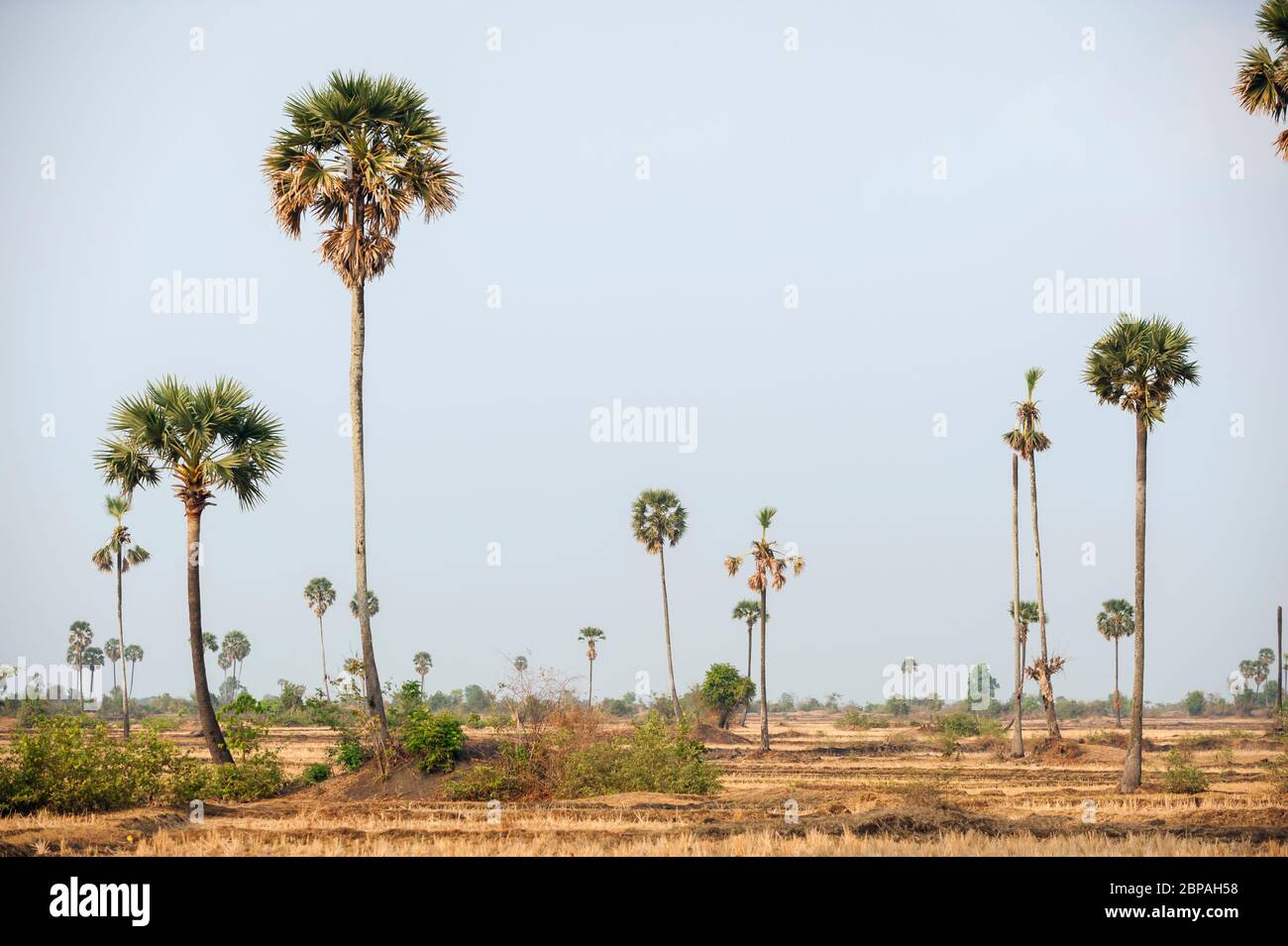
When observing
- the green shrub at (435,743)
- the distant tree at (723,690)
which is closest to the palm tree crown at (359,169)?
the green shrub at (435,743)

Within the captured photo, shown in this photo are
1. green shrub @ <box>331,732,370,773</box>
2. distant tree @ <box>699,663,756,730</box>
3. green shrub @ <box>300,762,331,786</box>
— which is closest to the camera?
green shrub @ <box>300,762,331,786</box>

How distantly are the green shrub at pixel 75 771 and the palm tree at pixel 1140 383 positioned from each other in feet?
89.4

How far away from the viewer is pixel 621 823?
71.2ft

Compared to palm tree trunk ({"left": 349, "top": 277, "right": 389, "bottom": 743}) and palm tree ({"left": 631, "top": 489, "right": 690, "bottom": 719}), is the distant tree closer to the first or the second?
palm tree ({"left": 631, "top": 489, "right": 690, "bottom": 719})

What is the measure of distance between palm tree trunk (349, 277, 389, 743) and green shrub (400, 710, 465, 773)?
77 centimetres

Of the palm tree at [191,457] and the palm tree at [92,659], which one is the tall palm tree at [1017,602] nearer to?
the palm tree at [191,457]

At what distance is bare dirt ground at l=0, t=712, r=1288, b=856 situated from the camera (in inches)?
682

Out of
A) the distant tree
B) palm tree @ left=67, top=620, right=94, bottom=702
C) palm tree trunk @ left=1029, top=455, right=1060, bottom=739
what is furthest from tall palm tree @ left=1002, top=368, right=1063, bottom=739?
palm tree @ left=67, top=620, right=94, bottom=702

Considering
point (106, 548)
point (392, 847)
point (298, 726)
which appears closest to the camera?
point (392, 847)

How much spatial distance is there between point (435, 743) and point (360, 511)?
6.70m

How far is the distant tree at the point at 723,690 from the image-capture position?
3386 inches
